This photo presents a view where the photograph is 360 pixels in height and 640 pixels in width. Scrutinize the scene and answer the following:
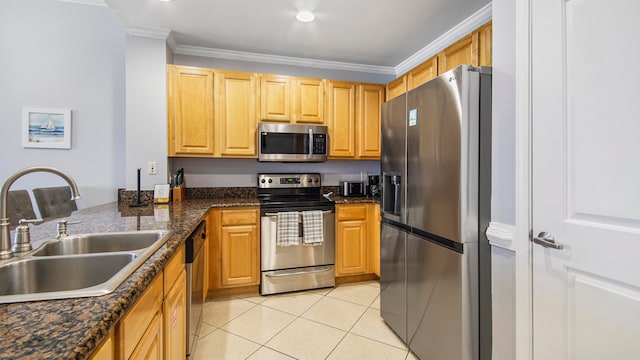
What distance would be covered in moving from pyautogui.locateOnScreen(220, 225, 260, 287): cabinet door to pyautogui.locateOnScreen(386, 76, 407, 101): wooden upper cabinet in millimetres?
2072

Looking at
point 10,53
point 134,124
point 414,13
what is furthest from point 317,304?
point 10,53

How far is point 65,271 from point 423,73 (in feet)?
9.34

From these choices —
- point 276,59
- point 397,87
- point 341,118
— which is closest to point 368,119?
point 341,118

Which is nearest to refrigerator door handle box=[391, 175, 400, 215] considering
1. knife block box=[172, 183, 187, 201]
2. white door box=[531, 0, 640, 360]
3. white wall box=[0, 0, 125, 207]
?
white door box=[531, 0, 640, 360]

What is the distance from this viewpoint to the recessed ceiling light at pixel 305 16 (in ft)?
7.67

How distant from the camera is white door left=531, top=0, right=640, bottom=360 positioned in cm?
94

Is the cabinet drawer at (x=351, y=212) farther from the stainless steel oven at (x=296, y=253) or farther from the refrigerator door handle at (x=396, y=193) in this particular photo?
the refrigerator door handle at (x=396, y=193)

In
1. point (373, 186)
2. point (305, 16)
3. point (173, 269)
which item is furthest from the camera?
point (373, 186)

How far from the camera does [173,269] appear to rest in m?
1.33

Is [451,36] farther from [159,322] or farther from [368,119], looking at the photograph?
[159,322]

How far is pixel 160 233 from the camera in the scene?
145 centimetres

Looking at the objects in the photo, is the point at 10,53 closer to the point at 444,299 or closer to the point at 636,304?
the point at 444,299

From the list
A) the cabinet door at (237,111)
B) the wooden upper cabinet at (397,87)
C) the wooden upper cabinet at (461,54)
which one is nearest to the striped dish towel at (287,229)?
the cabinet door at (237,111)

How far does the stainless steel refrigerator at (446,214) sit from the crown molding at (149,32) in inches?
89.1
